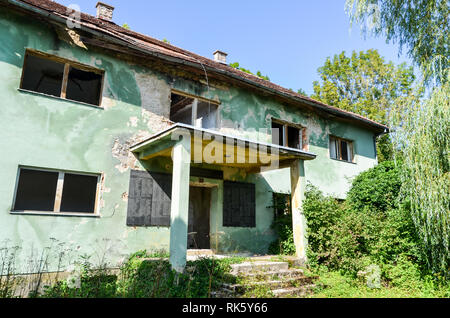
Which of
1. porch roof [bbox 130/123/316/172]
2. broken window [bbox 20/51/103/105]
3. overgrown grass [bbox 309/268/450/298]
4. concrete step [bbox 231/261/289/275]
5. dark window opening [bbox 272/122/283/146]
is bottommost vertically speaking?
overgrown grass [bbox 309/268/450/298]

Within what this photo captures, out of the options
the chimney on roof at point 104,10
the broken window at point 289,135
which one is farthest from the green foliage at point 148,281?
the chimney on roof at point 104,10

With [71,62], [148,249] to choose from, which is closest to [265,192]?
[148,249]

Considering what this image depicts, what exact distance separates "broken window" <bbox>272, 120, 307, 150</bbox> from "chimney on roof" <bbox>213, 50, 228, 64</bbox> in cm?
371

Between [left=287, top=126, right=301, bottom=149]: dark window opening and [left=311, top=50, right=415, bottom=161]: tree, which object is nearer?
[left=287, top=126, right=301, bottom=149]: dark window opening

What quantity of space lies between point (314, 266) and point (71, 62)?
7.69 m

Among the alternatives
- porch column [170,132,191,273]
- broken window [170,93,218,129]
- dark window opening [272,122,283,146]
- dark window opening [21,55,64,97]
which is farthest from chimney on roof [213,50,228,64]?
porch column [170,132,191,273]

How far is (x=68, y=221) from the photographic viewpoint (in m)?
6.60

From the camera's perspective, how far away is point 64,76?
7219 millimetres

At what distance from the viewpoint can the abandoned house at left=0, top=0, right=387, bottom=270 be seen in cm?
634

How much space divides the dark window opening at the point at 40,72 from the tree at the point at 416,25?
7496 mm

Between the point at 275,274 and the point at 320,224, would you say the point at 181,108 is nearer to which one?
the point at 320,224

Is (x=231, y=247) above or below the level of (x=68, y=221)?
below

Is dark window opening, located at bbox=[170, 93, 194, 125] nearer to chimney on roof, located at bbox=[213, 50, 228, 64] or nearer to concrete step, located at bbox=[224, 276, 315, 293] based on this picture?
chimney on roof, located at bbox=[213, 50, 228, 64]

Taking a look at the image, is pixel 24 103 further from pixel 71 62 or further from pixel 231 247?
pixel 231 247
